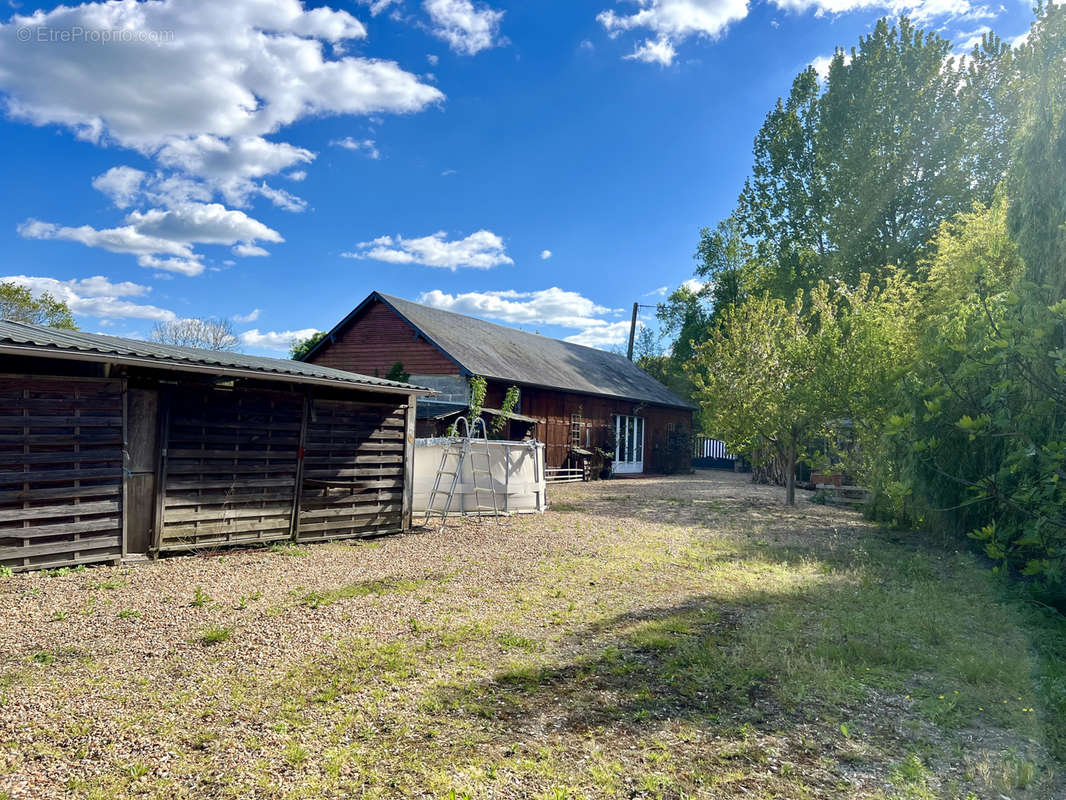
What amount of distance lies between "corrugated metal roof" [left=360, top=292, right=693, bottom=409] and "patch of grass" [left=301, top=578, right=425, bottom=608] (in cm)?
1233

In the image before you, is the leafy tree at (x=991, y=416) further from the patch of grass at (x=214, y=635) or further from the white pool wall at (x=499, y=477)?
the white pool wall at (x=499, y=477)

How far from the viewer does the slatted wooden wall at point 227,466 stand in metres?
8.29

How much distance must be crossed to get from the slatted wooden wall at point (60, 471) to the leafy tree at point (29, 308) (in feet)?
98.5

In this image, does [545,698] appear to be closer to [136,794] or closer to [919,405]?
[136,794]

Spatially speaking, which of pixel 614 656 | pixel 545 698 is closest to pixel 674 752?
pixel 545 698

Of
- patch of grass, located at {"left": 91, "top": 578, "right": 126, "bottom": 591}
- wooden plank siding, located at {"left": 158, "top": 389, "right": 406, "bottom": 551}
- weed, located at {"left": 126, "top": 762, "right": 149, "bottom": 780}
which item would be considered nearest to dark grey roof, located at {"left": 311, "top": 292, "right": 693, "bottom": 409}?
wooden plank siding, located at {"left": 158, "top": 389, "right": 406, "bottom": 551}

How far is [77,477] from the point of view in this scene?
7383mm

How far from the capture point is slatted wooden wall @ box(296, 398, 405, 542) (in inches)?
384

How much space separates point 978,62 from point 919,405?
2462 centimetres

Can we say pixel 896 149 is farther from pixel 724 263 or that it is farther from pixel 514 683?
pixel 514 683

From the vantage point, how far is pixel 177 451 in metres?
8.27

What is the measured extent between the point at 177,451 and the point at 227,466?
2.28ft

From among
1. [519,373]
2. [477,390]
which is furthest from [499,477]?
[519,373]

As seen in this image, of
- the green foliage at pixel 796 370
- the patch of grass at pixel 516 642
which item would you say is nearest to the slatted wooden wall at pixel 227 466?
the patch of grass at pixel 516 642
